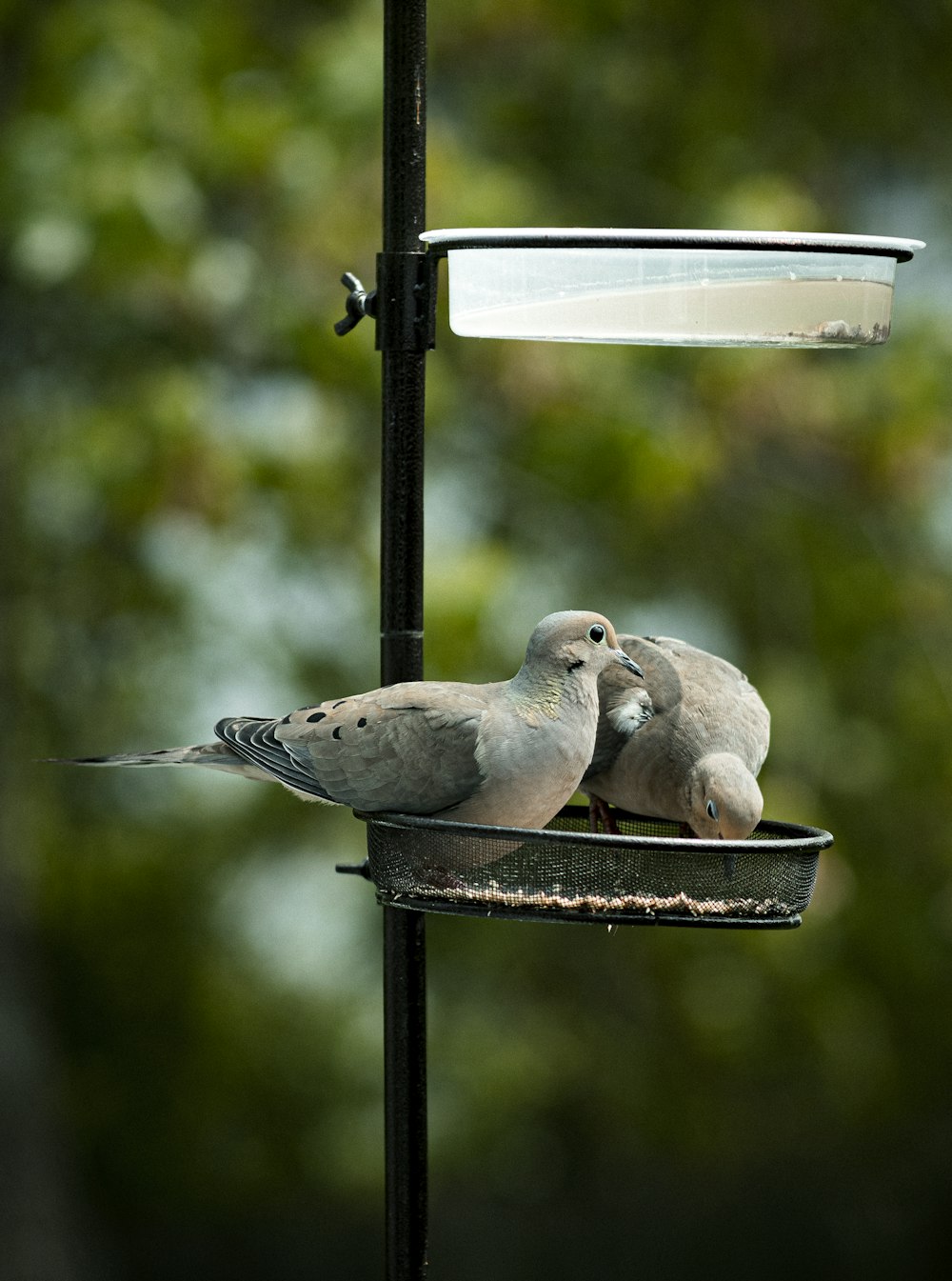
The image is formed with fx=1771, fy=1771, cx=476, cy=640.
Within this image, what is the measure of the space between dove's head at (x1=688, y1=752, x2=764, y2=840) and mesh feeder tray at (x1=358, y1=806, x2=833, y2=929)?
110 millimetres

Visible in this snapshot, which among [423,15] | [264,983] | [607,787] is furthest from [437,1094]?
[423,15]

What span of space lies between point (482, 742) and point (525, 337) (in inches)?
17.6

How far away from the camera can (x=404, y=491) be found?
6.59 ft

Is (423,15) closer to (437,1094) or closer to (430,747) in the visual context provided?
(430,747)

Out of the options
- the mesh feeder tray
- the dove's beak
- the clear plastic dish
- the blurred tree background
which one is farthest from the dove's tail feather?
the blurred tree background

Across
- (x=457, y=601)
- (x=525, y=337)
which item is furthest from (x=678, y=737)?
(x=457, y=601)

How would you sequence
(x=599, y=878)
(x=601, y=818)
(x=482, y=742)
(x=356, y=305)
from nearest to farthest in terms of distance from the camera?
(x=599, y=878) < (x=482, y=742) < (x=356, y=305) < (x=601, y=818)

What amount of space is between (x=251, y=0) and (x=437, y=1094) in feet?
12.2

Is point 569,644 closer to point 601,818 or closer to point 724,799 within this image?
point 724,799

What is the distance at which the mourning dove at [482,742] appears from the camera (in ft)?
6.29

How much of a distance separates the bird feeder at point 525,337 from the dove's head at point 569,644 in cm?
16

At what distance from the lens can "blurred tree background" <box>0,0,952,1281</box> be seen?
4.55m

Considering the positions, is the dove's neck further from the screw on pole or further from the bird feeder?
the screw on pole

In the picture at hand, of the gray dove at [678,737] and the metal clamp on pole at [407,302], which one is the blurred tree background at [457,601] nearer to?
the gray dove at [678,737]
